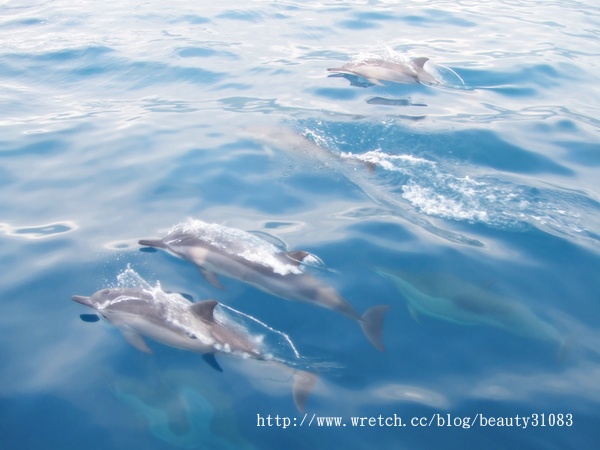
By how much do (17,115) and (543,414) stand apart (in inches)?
415

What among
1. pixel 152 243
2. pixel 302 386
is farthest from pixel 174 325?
pixel 152 243

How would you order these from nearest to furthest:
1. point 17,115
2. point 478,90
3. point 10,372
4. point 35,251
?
point 10,372, point 35,251, point 17,115, point 478,90

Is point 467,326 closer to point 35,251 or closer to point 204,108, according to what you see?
point 35,251

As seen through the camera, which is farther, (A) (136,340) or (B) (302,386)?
(A) (136,340)

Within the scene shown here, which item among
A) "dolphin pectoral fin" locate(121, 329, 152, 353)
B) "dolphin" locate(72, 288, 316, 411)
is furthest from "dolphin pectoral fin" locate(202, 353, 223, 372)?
"dolphin pectoral fin" locate(121, 329, 152, 353)

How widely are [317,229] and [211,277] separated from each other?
157 cm

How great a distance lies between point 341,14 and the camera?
17.5 meters

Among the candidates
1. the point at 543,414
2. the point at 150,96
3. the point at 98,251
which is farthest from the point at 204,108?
the point at 543,414

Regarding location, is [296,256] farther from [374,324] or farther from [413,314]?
[413,314]

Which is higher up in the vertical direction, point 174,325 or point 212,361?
point 174,325

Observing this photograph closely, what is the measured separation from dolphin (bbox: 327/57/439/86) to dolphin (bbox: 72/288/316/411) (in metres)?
7.43

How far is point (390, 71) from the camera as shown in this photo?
1105 centimetres

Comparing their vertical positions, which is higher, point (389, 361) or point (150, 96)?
point (150, 96)

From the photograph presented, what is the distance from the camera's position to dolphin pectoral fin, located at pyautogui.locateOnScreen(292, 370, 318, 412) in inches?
173
